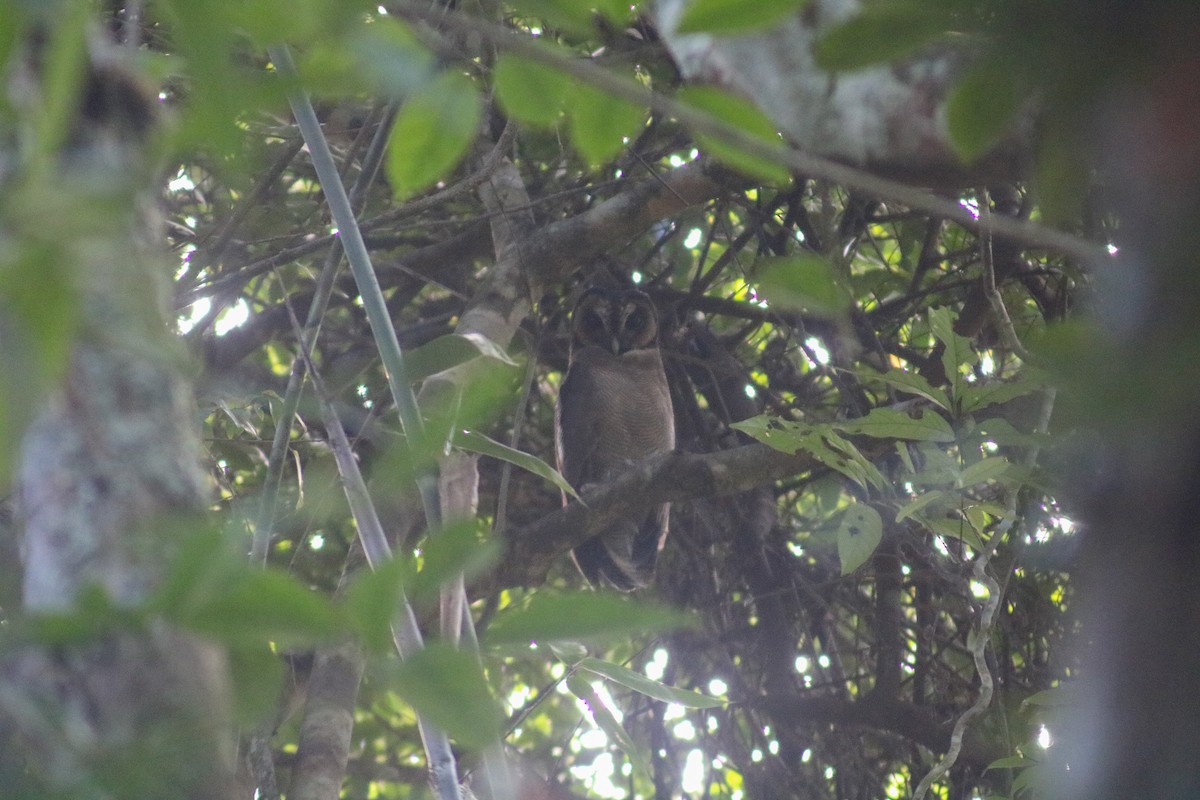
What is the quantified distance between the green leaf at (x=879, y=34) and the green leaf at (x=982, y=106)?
0.04 metres

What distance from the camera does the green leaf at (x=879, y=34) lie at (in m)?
0.75

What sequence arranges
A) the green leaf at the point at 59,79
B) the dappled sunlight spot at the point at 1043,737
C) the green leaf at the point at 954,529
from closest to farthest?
the green leaf at the point at 59,79 < the green leaf at the point at 954,529 < the dappled sunlight spot at the point at 1043,737

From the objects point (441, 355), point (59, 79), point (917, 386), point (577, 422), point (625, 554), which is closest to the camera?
point (59, 79)

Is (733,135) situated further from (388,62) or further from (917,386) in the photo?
(917,386)

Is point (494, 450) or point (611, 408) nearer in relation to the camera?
point (494, 450)

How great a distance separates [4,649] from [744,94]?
0.87 meters

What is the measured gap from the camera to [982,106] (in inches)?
30.9

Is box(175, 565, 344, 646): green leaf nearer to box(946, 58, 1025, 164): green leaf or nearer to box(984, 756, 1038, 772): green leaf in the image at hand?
box(946, 58, 1025, 164): green leaf

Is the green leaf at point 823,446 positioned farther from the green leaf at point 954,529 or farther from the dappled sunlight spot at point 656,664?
the dappled sunlight spot at point 656,664

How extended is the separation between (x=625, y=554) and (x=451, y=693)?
379 cm

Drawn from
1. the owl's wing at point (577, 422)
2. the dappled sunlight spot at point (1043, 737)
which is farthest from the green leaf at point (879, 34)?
the owl's wing at point (577, 422)

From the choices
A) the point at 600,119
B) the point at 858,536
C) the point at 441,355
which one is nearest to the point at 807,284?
the point at 600,119

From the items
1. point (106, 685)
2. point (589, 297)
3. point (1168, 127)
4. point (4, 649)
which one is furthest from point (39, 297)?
point (589, 297)

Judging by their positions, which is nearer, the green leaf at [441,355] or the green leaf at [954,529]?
the green leaf at [441,355]
